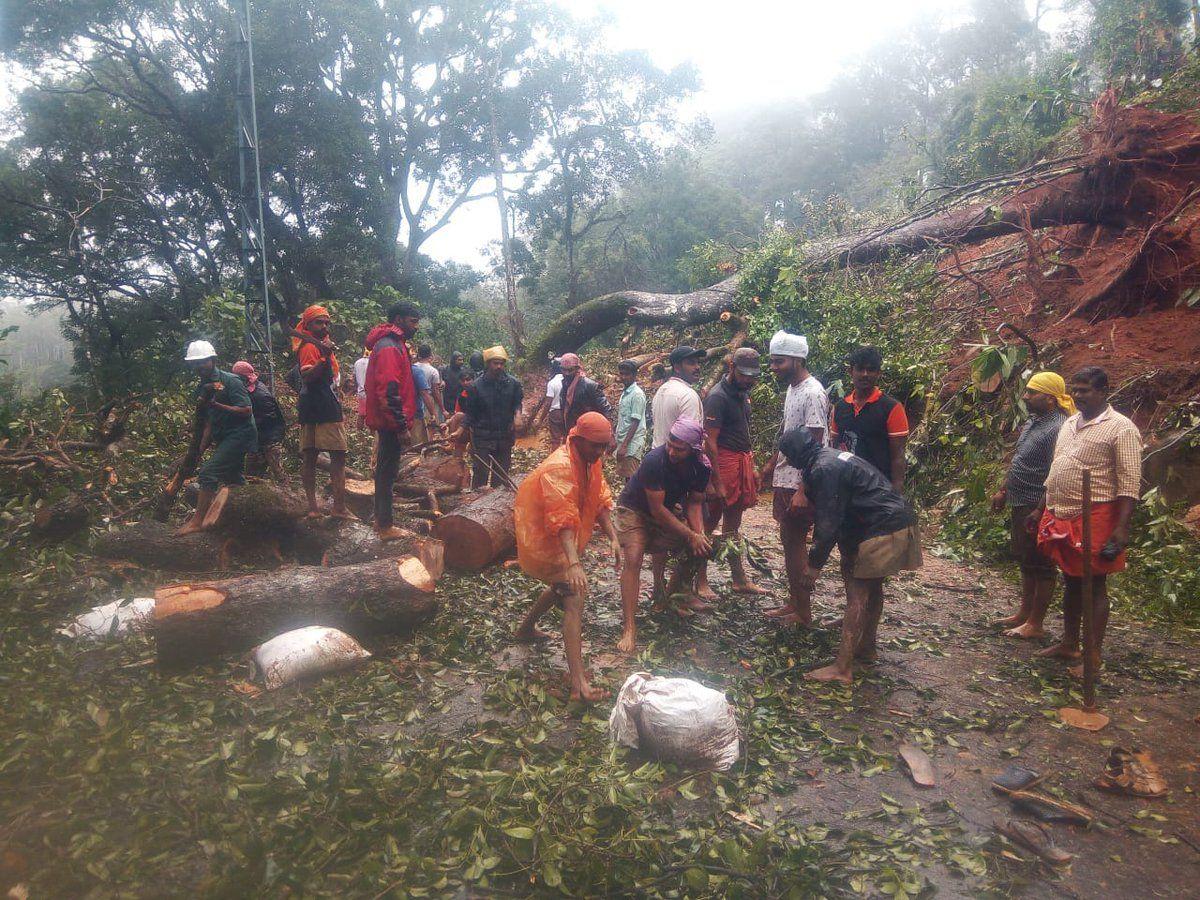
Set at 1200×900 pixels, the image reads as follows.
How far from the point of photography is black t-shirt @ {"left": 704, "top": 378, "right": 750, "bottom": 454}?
530 cm

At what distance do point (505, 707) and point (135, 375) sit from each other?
16.9m

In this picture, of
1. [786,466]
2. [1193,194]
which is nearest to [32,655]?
[786,466]

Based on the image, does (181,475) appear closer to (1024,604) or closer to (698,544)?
(698,544)

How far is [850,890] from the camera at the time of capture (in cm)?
258

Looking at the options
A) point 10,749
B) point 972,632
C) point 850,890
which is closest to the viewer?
point 850,890

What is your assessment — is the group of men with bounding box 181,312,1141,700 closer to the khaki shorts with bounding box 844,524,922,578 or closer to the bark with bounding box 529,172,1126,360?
the khaki shorts with bounding box 844,524,922,578

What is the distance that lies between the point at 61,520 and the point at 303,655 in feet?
10.8

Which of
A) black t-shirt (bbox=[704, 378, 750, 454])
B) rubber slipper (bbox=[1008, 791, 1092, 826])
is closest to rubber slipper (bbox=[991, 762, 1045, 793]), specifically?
rubber slipper (bbox=[1008, 791, 1092, 826])

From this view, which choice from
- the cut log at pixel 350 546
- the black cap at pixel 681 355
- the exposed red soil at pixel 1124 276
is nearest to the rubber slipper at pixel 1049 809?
the black cap at pixel 681 355

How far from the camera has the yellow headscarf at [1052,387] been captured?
184 inches

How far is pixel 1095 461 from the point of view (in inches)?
156

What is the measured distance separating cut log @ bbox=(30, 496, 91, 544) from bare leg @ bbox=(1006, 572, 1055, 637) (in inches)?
282

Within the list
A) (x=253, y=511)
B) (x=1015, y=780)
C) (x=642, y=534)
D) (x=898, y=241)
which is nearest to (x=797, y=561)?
(x=642, y=534)

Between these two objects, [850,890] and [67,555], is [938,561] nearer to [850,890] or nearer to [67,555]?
[850,890]
